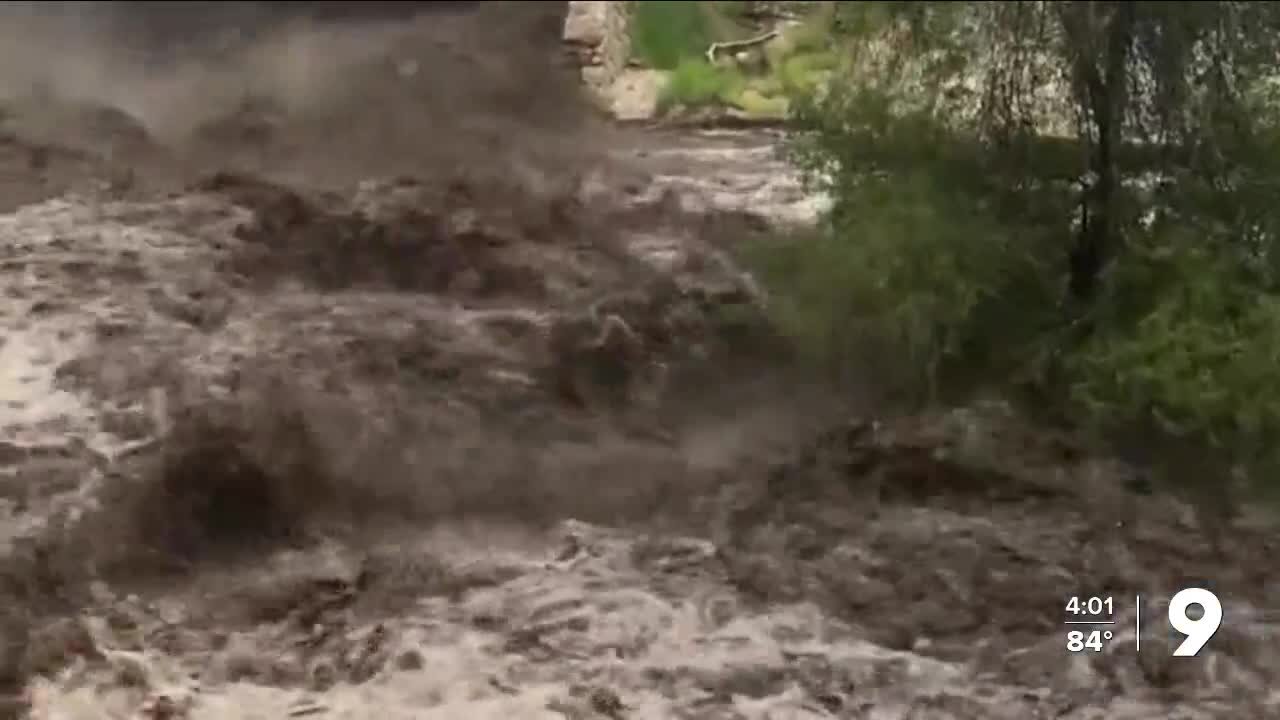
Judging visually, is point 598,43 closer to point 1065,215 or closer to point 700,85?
point 700,85

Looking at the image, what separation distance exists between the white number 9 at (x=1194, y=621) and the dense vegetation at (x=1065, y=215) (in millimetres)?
505

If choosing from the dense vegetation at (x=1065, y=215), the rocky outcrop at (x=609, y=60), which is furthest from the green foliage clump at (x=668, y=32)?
the dense vegetation at (x=1065, y=215)

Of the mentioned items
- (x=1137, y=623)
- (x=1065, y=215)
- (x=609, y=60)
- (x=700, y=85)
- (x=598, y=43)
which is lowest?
(x=1137, y=623)

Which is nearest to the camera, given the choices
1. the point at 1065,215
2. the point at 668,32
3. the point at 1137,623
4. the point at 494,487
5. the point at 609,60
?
the point at 1137,623

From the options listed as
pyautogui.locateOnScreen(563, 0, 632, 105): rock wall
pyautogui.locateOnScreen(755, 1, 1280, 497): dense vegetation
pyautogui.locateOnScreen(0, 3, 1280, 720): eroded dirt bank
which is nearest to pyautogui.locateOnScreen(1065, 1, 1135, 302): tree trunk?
pyautogui.locateOnScreen(755, 1, 1280, 497): dense vegetation

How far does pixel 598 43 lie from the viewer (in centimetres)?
1127

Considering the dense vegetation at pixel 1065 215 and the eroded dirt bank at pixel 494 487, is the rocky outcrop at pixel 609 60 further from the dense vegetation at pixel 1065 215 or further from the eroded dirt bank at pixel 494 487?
the dense vegetation at pixel 1065 215

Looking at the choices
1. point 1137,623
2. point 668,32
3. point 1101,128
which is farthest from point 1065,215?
point 668,32

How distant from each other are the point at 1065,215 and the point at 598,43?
5232 mm

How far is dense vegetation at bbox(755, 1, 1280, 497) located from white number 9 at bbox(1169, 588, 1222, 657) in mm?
505

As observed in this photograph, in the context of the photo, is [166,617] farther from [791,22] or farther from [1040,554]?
[791,22]

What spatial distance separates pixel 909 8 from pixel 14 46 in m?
6.15

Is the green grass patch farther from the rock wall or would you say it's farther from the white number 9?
the white number 9

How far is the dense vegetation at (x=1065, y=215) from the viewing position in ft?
19.9
